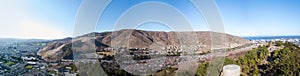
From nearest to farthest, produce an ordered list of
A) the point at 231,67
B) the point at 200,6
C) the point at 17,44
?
the point at 200,6
the point at 231,67
the point at 17,44

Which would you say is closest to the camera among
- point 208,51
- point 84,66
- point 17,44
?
point 84,66

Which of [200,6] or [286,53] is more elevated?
[200,6]

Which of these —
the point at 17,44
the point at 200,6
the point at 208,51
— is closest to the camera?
the point at 200,6

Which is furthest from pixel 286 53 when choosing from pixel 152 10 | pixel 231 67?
pixel 152 10

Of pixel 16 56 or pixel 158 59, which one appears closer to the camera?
pixel 158 59

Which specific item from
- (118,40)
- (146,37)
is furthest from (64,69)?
(118,40)

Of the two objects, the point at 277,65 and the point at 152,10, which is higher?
the point at 152,10

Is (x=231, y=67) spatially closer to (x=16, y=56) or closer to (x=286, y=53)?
(x=286, y=53)

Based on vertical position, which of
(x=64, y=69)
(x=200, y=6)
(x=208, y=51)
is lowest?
(x=64, y=69)

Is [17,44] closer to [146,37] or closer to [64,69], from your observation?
[64,69]
